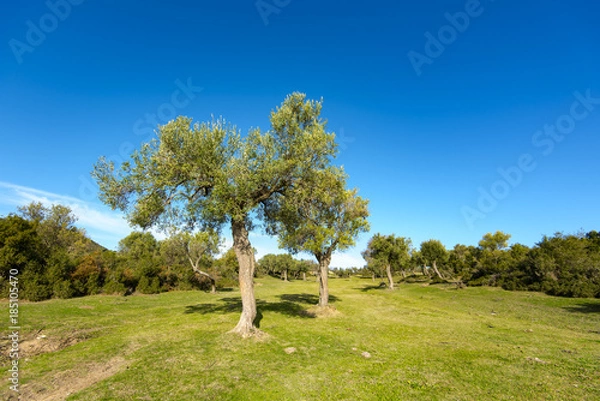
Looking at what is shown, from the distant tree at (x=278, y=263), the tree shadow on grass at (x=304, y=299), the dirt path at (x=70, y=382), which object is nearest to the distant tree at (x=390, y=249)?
the tree shadow on grass at (x=304, y=299)

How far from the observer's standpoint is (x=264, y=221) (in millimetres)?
20641

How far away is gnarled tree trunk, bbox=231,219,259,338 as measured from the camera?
1549 cm

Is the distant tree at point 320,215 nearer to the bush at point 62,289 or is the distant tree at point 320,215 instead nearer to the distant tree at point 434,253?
the bush at point 62,289

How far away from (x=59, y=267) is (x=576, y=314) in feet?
181

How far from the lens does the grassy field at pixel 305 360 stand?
27.7 feet

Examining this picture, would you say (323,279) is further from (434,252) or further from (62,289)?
(434,252)

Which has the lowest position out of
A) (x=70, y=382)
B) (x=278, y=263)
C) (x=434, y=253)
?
(x=70, y=382)

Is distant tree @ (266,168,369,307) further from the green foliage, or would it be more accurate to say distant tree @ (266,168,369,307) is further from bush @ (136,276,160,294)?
the green foliage

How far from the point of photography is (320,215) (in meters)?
25.0

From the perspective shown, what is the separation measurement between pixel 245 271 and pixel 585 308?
113 feet

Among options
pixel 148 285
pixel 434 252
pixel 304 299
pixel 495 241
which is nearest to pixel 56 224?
pixel 148 285

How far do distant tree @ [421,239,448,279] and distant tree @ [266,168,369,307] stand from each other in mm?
39795

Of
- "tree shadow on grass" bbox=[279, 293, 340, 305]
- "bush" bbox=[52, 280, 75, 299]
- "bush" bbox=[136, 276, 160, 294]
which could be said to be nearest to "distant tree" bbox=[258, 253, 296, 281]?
"bush" bbox=[136, 276, 160, 294]

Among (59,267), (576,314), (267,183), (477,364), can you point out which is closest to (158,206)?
(267,183)
